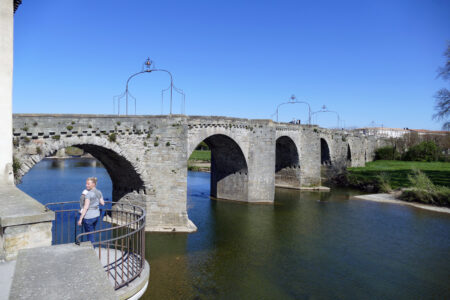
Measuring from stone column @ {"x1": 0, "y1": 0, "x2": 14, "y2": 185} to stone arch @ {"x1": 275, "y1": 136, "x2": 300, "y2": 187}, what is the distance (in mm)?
23721

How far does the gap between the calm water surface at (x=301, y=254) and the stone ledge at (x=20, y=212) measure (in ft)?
17.5

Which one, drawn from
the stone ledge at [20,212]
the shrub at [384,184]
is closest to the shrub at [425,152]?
the shrub at [384,184]

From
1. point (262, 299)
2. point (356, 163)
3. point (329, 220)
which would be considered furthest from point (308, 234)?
point (356, 163)

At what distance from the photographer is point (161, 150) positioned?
621 inches

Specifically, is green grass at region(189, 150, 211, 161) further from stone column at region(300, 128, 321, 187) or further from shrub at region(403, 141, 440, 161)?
shrub at region(403, 141, 440, 161)

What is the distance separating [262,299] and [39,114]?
9.38m

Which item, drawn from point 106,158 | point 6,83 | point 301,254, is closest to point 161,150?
point 106,158

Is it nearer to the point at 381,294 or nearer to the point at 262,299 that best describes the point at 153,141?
the point at 262,299

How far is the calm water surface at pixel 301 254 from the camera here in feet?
35.2

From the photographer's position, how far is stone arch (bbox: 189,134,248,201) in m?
22.9

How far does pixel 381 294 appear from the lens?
34.7 ft

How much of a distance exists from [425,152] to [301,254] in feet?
166

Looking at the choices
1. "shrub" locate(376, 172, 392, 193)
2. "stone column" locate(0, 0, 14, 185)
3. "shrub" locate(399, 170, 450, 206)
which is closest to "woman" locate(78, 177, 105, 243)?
"stone column" locate(0, 0, 14, 185)

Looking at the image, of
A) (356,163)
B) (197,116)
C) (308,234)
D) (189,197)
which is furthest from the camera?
(356,163)
